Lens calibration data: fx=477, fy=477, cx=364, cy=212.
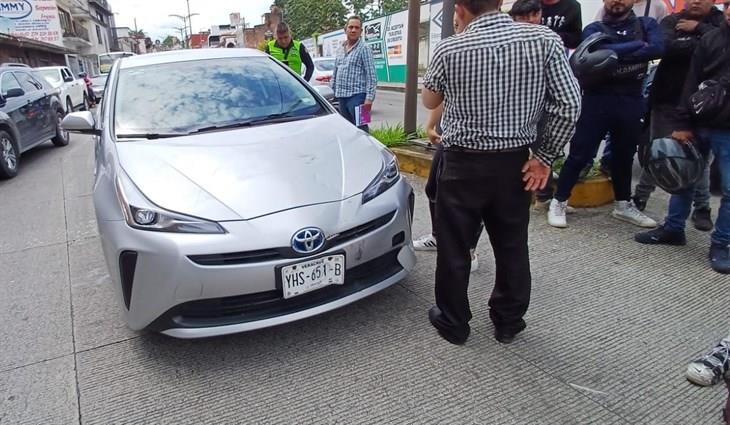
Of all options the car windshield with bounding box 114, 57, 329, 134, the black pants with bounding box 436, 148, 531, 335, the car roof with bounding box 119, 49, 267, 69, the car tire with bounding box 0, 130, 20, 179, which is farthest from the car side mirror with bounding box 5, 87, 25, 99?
the black pants with bounding box 436, 148, 531, 335

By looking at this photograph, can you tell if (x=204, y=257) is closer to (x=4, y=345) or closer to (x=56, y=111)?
(x=4, y=345)

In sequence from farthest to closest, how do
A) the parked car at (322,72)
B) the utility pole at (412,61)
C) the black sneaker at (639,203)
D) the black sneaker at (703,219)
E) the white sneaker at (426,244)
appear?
the parked car at (322,72) < the utility pole at (412,61) < the black sneaker at (639,203) < the black sneaker at (703,219) < the white sneaker at (426,244)

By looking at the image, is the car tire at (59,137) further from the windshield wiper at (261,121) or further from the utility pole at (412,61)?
the windshield wiper at (261,121)

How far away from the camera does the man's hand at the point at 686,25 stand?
327cm

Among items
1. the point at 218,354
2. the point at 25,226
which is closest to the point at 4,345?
the point at 218,354

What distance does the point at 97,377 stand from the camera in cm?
230

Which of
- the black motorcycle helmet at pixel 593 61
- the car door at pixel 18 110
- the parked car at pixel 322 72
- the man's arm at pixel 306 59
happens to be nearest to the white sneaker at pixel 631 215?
the black motorcycle helmet at pixel 593 61

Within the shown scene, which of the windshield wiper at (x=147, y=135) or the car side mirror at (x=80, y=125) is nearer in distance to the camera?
the windshield wiper at (x=147, y=135)

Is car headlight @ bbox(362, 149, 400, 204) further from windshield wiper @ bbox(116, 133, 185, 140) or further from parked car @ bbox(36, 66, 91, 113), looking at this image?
parked car @ bbox(36, 66, 91, 113)

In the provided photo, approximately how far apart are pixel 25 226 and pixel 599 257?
5034mm

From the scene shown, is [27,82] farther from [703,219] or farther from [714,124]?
[703,219]

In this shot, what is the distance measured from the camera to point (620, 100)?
337 centimetres

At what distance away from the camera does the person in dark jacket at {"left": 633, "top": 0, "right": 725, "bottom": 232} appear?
3289mm

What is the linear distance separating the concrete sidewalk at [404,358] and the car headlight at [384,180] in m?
0.72
